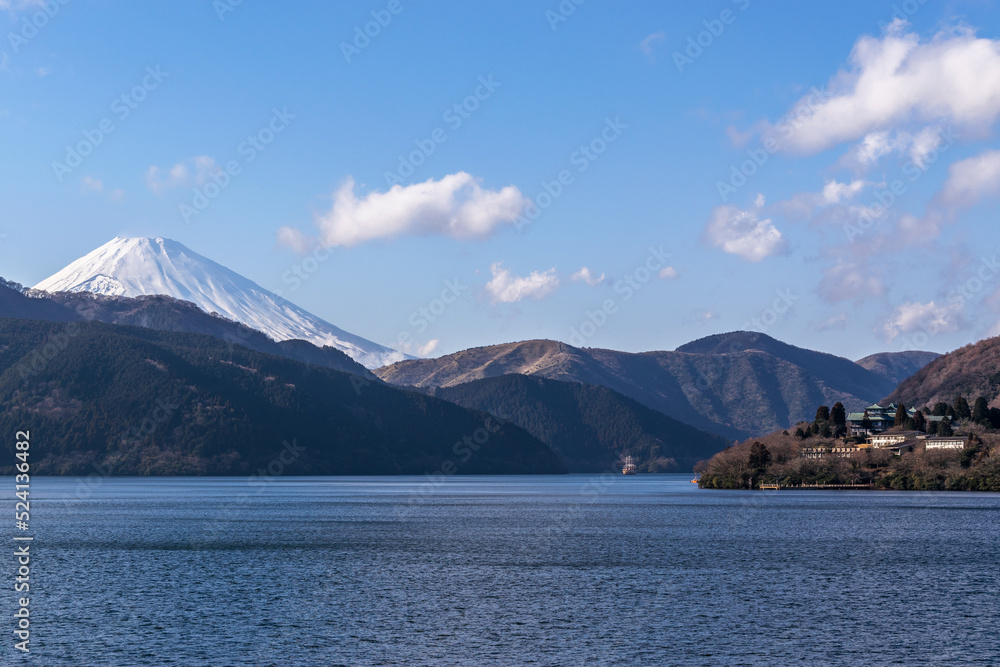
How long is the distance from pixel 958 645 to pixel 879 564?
37.9 metres

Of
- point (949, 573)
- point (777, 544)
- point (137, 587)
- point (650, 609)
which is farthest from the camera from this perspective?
point (777, 544)

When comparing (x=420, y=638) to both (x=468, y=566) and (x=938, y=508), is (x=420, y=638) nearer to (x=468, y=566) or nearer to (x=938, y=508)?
(x=468, y=566)

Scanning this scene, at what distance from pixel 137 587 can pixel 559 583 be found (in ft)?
99.7

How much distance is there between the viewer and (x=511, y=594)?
7175 cm

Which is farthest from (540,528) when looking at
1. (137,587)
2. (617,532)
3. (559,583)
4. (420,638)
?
(420,638)

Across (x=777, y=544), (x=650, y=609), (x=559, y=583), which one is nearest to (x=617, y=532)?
(x=777, y=544)

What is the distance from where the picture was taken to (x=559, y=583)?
77438 mm

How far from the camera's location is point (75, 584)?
7675 cm

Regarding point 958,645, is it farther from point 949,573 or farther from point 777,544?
point 777,544

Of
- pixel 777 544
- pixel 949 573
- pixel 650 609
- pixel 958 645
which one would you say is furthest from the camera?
pixel 777 544

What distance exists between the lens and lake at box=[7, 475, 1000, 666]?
53.0 metres

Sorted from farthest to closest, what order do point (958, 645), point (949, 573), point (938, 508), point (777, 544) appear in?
1. point (938, 508)
2. point (777, 544)
3. point (949, 573)
4. point (958, 645)

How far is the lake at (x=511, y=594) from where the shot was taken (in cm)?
5300

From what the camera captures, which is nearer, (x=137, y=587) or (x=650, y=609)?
(x=650, y=609)
